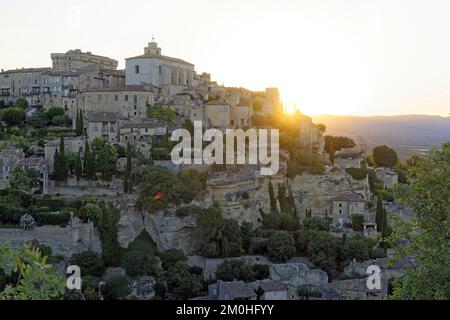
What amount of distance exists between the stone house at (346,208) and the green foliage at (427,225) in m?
23.7

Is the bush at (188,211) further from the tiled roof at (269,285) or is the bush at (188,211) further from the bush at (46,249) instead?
the bush at (46,249)

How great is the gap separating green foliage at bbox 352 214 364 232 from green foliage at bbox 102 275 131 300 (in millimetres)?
13138

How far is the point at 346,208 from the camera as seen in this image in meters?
36.1

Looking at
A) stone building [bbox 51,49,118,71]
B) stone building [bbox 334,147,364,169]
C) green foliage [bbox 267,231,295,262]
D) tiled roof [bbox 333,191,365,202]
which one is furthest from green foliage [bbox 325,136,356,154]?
stone building [bbox 51,49,118,71]

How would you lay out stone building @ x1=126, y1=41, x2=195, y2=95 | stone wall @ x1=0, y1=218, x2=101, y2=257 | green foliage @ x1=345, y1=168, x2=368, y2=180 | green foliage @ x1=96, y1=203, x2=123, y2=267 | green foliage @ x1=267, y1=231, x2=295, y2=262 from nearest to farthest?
green foliage @ x1=96, y1=203, x2=123, y2=267
stone wall @ x1=0, y1=218, x2=101, y2=257
green foliage @ x1=267, y1=231, x2=295, y2=262
green foliage @ x1=345, y1=168, x2=368, y2=180
stone building @ x1=126, y1=41, x2=195, y2=95

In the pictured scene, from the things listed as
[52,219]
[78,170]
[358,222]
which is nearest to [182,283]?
[52,219]

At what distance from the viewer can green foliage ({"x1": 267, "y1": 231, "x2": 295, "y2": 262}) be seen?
31000mm

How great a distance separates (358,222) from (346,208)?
56.2 inches

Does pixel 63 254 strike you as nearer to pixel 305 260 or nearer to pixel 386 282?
pixel 305 260

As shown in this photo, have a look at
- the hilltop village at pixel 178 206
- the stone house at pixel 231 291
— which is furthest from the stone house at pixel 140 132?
the stone house at pixel 231 291

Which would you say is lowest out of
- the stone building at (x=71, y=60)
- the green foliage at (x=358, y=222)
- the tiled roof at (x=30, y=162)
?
the green foliage at (x=358, y=222)

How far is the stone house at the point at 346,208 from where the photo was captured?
117 feet

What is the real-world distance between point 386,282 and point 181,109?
1996 centimetres

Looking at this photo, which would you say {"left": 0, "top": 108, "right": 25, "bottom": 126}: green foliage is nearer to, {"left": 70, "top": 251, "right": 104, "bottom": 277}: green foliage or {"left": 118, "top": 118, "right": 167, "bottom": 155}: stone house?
{"left": 118, "top": 118, "right": 167, "bottom": 155}: stone house
